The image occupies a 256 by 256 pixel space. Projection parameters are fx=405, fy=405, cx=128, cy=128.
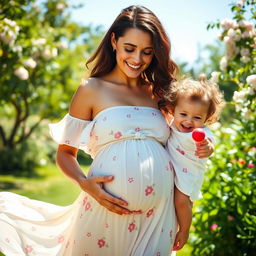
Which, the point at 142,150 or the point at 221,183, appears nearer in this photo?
the point at 142,150

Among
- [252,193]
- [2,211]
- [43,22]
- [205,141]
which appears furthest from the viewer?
[43,22]

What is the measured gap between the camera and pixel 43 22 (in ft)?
28.9

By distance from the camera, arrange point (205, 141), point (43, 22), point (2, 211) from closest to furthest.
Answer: point (205, 141) → point (2, 211) → point (43, 22)

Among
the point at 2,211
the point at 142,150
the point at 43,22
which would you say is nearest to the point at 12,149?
the point at 43,22

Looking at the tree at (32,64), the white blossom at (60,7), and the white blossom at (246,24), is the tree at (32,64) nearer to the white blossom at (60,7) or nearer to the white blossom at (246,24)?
→ the white blossom at (60,7)

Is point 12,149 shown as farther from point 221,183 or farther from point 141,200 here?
point 141,200

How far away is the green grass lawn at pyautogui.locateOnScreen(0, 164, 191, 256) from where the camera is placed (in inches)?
300

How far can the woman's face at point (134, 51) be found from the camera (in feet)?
8.46

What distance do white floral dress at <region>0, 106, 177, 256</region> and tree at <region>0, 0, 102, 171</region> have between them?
68.3 inches

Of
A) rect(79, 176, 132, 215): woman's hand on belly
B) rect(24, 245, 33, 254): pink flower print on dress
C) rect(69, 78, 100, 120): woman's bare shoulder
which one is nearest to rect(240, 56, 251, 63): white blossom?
rect(69, 78, 100, 120): woman's bare shoulder

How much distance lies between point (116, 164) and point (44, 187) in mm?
6615

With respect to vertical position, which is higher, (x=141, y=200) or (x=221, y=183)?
(x=141, y=200)

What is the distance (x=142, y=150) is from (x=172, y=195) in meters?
0.34

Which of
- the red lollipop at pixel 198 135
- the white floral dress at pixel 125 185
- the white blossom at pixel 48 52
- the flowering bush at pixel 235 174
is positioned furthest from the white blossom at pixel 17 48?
the red lollipop at pixel 198 135
